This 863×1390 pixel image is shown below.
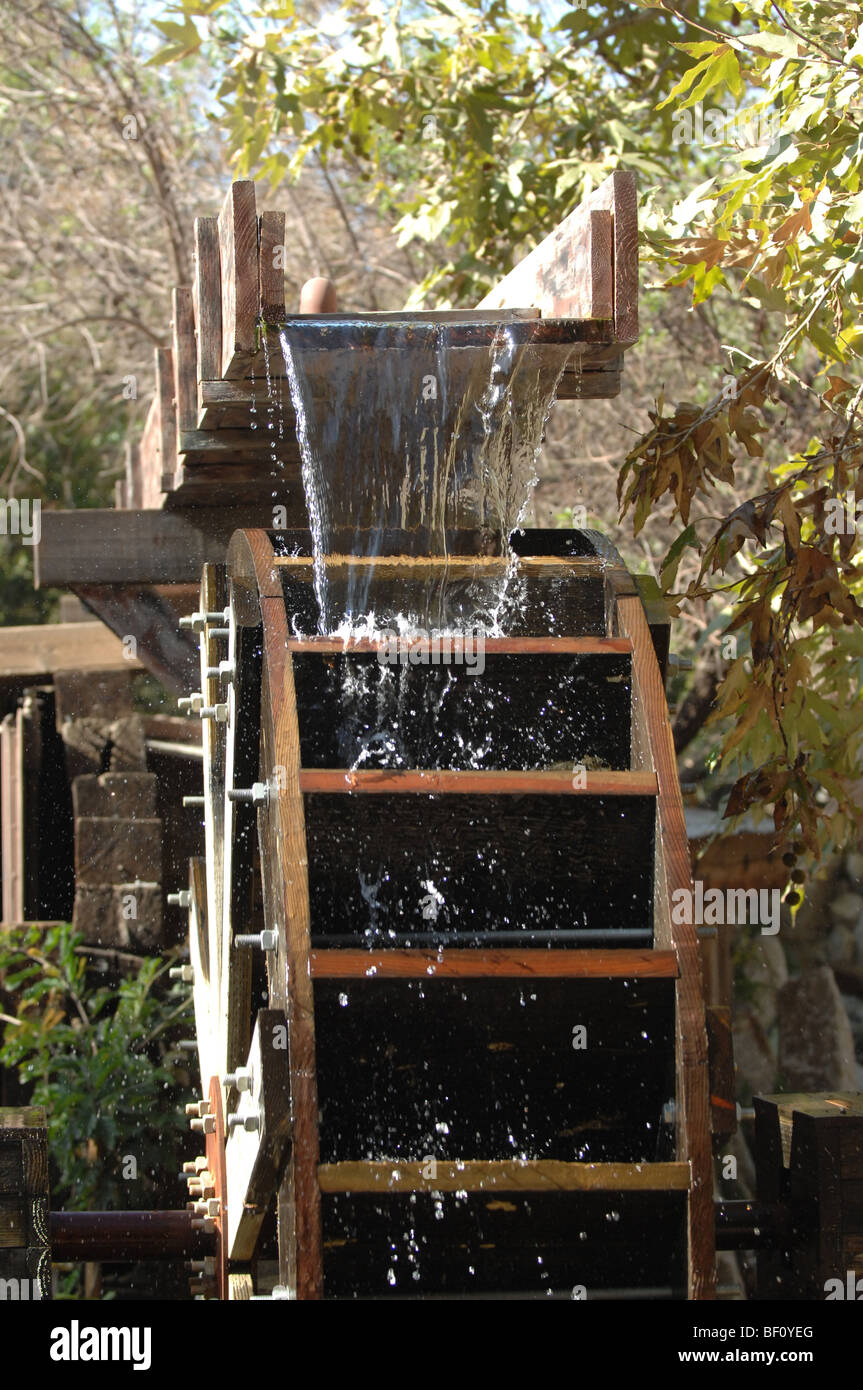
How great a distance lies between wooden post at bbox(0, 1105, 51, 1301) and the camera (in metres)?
2.72

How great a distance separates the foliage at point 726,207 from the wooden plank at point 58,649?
1878 millimetres

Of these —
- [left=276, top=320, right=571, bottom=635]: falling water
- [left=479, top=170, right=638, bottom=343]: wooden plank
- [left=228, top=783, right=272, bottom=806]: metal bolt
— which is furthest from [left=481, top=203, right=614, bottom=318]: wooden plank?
[left=228, top=783, right=272, bottom=806]: metal bolt

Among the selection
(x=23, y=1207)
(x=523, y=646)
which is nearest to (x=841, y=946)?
(x=523, y=646)

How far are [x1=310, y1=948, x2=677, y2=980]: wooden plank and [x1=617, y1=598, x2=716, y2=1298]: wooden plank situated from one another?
0.05m

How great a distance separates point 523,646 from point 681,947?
0.71m

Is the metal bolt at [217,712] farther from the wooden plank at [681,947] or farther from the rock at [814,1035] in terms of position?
the rock at [814,1035]

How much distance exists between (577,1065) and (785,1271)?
0.61m

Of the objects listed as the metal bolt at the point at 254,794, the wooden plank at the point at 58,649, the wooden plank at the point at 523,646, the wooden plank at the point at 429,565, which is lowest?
the metal bolt at the point at 254,794

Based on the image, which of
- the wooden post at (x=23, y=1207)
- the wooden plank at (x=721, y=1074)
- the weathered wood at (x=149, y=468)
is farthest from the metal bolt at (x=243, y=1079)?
the weathered wood at (x=149, y=468)

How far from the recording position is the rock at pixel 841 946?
7.15 m

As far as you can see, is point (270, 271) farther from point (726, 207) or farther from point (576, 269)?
point (726, 207)

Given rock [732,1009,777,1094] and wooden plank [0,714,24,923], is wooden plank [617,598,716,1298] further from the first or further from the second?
rock [732,1009,777,1094]

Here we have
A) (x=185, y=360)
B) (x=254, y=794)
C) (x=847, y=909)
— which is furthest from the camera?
(x=847, y=909)

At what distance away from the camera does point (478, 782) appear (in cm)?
296
